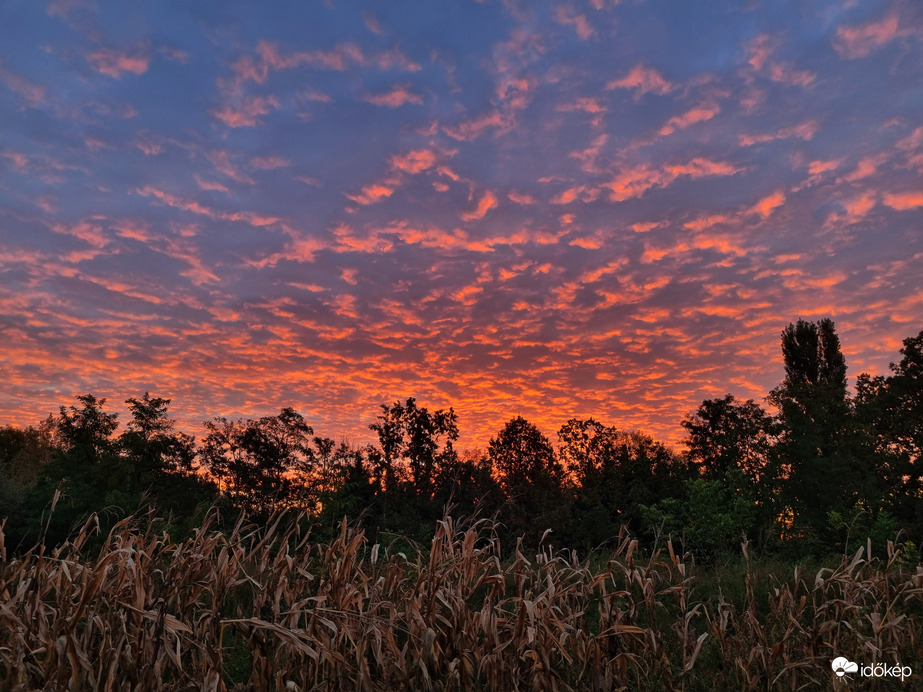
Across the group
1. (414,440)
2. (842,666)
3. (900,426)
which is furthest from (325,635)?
(900,426)

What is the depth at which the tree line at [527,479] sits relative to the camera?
21188 mm

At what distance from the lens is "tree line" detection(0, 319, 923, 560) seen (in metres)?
21.2

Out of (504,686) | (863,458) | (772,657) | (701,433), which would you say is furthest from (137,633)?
(701,433)

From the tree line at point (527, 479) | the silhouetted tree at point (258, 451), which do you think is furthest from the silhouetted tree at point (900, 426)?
the silhouetted tree at point (258, 451)

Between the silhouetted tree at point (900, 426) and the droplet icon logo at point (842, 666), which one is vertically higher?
the silhouetted tree at point (900, 426)

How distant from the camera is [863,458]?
28.2 meters

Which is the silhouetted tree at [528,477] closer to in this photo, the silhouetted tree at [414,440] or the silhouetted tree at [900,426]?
the silhouetted tree at [414,440]

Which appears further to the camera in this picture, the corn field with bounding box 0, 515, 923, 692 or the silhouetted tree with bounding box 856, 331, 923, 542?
the silhouetted tree with bounding box 856, 331, 923, 542

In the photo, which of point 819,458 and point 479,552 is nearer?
point 479,552

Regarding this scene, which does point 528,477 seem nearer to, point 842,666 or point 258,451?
point 258,451

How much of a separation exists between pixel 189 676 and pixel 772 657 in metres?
4.13

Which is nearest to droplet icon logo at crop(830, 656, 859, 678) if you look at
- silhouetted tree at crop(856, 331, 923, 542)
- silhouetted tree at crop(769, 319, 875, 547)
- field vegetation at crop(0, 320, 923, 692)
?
field vegetation at crop(0, 320, 923, 692)

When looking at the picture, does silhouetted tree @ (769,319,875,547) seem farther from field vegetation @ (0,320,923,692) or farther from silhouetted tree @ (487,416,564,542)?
silhouetted tree @ (487,416,564,542)

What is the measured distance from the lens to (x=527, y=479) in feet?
81.9
